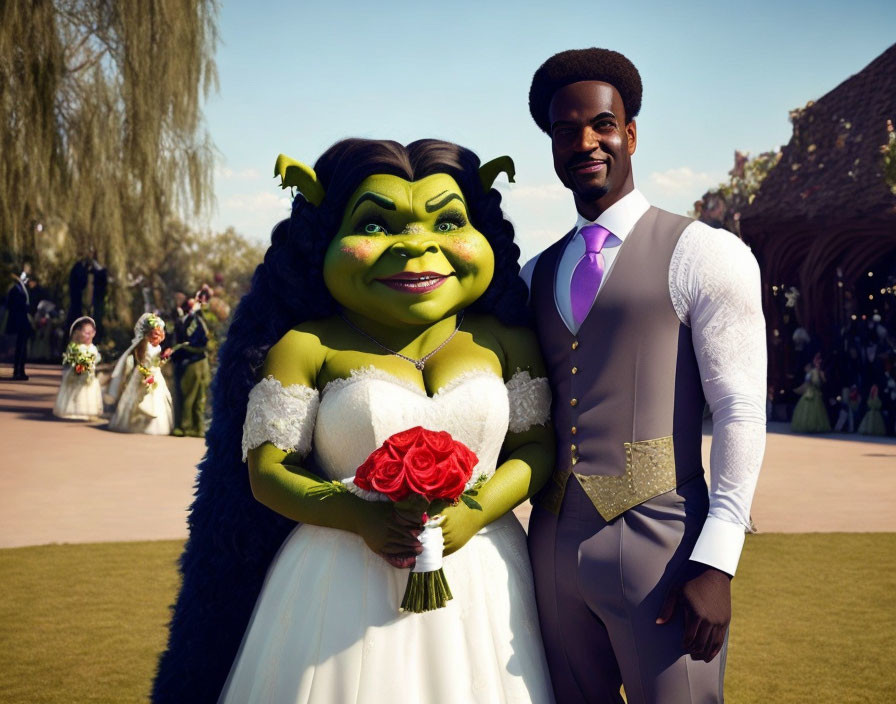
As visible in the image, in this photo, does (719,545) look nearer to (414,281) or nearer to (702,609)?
(702,609)

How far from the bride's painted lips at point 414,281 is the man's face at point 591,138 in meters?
0.45

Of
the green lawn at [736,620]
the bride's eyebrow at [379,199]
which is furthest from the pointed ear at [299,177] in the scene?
the green lawn at [736,620]

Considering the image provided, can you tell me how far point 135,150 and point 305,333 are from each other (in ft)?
43.4

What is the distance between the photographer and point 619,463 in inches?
100

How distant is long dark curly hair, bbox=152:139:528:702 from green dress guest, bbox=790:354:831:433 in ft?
43.0

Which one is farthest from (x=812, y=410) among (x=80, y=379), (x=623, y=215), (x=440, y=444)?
(x=440, y=444)

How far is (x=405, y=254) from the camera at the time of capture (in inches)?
108

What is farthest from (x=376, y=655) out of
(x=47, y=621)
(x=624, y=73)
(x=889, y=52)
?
(x=889, y=52)

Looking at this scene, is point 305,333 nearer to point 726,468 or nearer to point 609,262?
point 609,262

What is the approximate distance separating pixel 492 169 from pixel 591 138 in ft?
1.38

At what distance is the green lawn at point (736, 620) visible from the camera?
4629mm

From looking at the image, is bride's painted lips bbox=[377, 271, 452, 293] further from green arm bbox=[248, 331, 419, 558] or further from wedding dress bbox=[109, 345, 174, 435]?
wedding dress bbox=[109, 345, 174, 435]

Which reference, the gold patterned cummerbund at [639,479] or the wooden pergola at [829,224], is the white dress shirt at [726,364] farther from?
the wooden pergola at [829,224]

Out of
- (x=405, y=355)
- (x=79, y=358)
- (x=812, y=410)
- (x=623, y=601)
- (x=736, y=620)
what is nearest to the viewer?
(x=623, y=601)
